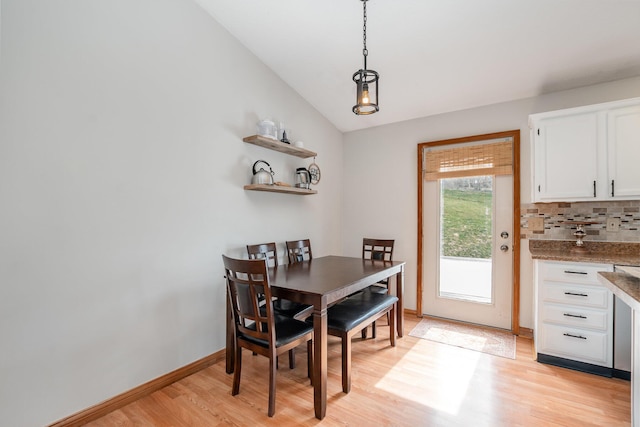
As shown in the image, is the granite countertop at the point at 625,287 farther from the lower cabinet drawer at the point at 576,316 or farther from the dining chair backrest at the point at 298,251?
the dining chair backrest at the point at 298,251

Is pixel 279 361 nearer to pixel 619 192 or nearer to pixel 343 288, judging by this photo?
pixel 343 288

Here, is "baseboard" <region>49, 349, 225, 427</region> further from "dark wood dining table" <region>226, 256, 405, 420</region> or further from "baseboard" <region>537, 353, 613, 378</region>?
"baseboard" <region>537, 353, 613, 378</region>

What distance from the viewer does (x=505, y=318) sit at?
3217 mm

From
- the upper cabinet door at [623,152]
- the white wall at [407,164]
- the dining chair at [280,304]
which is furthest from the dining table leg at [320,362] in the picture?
the upper cabinet door at [623,152]

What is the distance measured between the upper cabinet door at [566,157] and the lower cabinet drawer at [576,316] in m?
0.94

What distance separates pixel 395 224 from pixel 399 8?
2.42 metres

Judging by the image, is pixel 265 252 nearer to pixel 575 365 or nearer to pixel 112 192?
pixel 112 192

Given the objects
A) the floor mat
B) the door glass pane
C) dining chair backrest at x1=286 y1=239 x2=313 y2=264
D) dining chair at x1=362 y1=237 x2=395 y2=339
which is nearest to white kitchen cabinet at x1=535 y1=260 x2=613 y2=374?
the floor mat

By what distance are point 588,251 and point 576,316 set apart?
72 cm

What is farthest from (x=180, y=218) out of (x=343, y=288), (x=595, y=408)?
(x=595, y=408)

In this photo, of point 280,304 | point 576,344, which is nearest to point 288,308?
point 280,304

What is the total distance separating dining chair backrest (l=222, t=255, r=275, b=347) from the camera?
1.81m

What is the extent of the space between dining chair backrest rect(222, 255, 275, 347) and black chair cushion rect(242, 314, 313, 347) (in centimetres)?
3

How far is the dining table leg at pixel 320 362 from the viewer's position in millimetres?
1833
